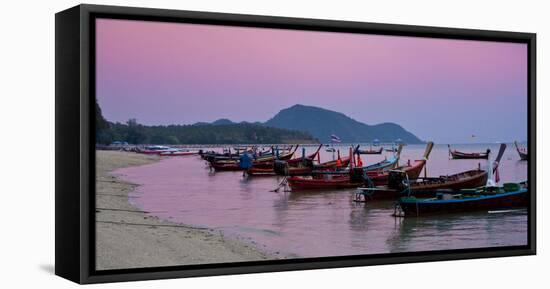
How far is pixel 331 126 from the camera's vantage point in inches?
368

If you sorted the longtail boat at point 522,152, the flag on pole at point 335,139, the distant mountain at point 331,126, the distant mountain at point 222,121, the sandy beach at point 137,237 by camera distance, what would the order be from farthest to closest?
the longtail boat at point 522,152
the flag on pole at point 335,139
the distant mountain at point 331,126
the distant mountain at point 222,121
the sandy beach at point 137,237

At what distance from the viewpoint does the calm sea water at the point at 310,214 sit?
8648 millimetres

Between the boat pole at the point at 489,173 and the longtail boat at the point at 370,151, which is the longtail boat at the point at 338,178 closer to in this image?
the longtail boat at the point at 370,151

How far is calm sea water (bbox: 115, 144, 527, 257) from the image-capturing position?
8648mm

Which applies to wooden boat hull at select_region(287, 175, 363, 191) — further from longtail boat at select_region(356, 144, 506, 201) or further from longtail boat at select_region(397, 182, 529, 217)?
longtail boat at select_region(397, 182, 529, 217)

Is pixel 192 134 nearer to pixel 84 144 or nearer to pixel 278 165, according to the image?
pixel 278 165

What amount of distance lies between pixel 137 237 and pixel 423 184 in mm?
3002

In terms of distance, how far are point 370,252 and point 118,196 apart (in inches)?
97.7

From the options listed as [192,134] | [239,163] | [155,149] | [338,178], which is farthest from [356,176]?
[155,149]

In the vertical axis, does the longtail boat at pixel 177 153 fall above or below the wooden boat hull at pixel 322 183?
above

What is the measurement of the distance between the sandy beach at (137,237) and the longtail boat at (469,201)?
1835mm

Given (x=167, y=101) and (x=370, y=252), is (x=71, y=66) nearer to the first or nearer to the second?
(x=167, y=101)

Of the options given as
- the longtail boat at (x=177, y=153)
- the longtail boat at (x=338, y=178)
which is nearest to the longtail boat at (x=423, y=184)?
the longtail boat at (x=338, y=178)

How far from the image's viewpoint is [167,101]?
8.68m
